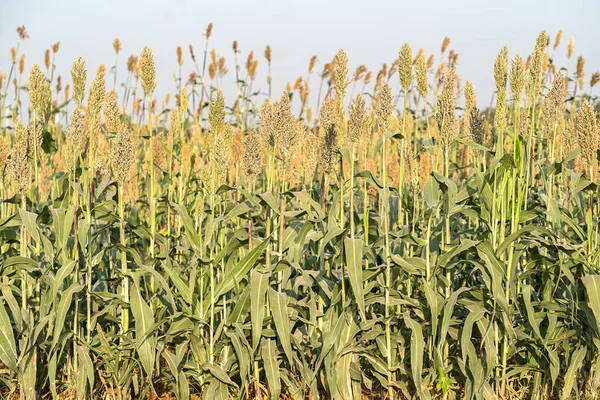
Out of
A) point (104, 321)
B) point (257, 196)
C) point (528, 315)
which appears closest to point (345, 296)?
point (257, 196)

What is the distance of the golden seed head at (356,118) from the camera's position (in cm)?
376

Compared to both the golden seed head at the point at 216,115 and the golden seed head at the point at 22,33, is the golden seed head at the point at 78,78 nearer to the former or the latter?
the golden seed head at the point at 216,115

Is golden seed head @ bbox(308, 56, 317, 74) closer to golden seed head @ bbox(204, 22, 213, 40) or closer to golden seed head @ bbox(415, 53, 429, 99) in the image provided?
golden seed head @ bbox(204, 22, 213, 40)

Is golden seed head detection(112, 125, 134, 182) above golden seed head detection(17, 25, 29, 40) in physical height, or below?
below

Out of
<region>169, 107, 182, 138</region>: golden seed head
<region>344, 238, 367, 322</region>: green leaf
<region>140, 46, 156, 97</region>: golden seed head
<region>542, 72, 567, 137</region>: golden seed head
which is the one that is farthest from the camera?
<region>169, 107, 182, 138</region>: golden seed head

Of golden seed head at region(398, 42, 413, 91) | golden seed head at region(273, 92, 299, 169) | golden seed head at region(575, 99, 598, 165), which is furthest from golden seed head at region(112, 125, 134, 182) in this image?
golden seed head at region(575, 99, 598, 165)

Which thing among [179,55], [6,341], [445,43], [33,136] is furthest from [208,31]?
[6,341]

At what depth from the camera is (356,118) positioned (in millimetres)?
3797

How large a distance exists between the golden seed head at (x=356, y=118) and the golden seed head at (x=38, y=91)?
6.15 ft

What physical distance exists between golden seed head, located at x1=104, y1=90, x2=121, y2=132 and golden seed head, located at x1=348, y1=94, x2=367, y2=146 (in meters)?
1.38

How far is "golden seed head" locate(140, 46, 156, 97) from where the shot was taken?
4012 mm

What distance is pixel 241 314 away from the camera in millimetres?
4039

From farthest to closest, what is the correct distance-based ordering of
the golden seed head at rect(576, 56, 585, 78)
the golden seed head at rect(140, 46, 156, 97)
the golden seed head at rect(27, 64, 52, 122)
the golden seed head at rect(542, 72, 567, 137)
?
the golden seed head at rect(576, 56, 585, 78) → the golden seed head at rect(542, 72, 567, 137) → the golden seed head at rect(27, 64, 52, 122) → the golden seed head at rect(140, 46, 156, 97)

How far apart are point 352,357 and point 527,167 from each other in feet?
5.52
